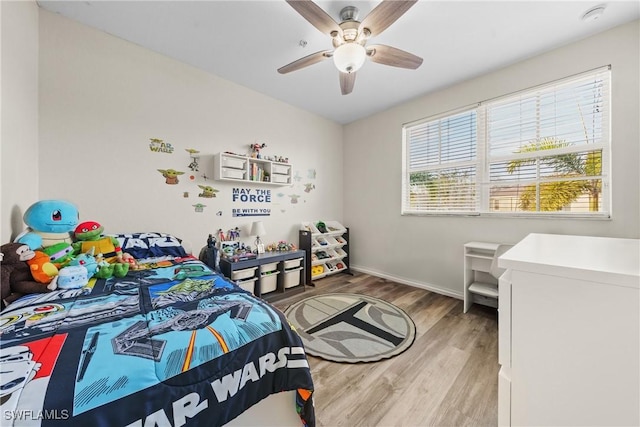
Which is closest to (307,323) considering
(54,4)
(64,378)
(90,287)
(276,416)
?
(276,416)

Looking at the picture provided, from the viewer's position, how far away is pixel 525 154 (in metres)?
2.39

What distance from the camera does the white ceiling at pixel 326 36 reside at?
69.7 inches

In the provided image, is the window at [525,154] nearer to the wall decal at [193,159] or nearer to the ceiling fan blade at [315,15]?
the ceiling fan blade at [315,15]

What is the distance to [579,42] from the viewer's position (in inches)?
82.3

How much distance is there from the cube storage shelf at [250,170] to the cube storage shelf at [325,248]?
859 millimetres

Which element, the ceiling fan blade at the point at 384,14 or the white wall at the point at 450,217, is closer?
the ceiling fan blade at the point at 384,14

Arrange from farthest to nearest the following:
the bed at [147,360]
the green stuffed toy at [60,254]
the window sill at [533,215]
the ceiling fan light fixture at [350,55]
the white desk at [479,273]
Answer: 1. the white desk at [479,273]
2. the window sill at [533,215]
3. the ceiling fan light fixture at [350,55]
4. the green stuffed toy at [60,254]
5. the bed at [147,360]

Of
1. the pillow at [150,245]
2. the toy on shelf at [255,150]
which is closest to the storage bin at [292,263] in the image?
the pillow at [150,245]

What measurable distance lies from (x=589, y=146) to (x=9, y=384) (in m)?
3.71

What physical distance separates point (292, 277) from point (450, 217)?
2.16 metres

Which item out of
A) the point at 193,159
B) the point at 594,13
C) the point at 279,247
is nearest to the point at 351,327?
the point at 279,247

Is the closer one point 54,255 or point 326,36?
point 54,255

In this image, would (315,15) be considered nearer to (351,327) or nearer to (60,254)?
(60,254)

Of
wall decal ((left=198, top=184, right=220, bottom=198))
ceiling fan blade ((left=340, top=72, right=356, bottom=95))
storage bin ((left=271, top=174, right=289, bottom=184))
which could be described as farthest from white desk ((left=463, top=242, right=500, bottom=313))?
wall decal ((left=198, top=184, right=220, bottom=198))
